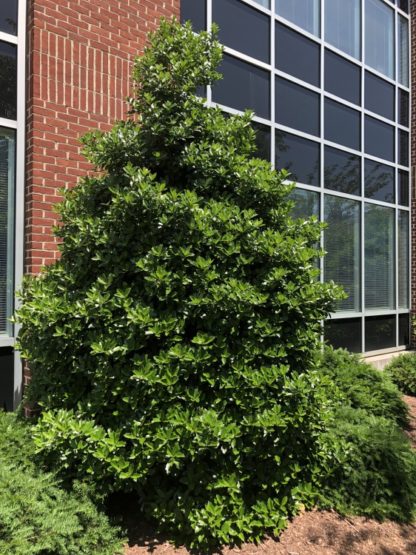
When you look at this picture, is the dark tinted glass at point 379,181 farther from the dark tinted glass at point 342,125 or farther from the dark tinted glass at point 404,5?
the dark tinted glass at point 404,5

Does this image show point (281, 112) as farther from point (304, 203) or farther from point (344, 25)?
point (344, 25)

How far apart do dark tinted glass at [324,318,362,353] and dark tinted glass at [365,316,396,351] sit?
12.8 inches

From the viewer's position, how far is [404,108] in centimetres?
977

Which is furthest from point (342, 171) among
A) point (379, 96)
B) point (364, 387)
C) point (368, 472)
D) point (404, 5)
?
point (368, 472)

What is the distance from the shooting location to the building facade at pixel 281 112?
4367 mm

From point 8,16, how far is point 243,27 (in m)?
3.30

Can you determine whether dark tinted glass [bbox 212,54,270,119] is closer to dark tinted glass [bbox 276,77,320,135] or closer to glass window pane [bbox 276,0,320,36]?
dark tinted glass [bbox 276,77,320,135]

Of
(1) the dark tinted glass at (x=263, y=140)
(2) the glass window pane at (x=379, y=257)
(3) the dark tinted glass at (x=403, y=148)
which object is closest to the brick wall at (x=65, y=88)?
(1) the dark tinted glass at (x=263, y=140)

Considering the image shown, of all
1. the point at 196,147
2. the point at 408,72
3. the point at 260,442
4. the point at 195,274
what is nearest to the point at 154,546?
the point at 260,442

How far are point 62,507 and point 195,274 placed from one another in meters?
1.62

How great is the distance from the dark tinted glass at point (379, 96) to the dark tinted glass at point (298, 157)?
2058mm

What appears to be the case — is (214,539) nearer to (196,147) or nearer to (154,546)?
(154,546)

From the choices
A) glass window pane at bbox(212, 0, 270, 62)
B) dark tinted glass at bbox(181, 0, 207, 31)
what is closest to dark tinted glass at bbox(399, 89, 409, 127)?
glass window pane at bbox(212, 0, 270, 62)

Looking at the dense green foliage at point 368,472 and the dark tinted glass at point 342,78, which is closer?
the dense green foliage at point 368,472
